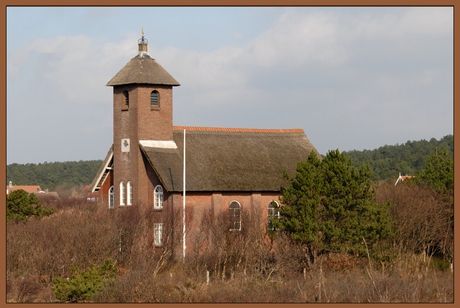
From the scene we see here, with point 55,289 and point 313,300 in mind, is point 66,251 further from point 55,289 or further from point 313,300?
point 313,300

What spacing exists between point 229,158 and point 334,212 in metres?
13.2

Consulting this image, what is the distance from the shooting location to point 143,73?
39.7 m

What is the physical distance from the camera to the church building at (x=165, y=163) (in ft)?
127

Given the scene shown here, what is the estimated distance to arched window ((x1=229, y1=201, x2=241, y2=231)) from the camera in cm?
3589

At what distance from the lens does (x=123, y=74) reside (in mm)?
40219

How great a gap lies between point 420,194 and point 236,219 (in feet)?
38.8

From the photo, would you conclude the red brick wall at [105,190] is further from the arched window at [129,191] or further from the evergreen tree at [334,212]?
the evergreen tree at [334,212]

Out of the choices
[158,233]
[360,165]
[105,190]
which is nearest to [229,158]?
[158,233]

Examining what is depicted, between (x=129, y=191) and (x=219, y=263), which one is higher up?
(x=129, y=191)

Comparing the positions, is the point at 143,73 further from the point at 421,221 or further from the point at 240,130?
the point at 421,221

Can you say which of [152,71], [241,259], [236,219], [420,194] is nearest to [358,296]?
[241,259]

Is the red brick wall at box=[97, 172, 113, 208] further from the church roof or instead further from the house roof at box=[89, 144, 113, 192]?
the church roof

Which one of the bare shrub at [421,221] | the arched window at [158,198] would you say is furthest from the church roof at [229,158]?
the bare shrub at [421,221]

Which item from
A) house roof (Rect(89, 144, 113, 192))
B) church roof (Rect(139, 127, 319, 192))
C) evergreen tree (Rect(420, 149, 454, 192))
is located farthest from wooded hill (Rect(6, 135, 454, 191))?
house roof (Rect(89, 144, 113, 192))
